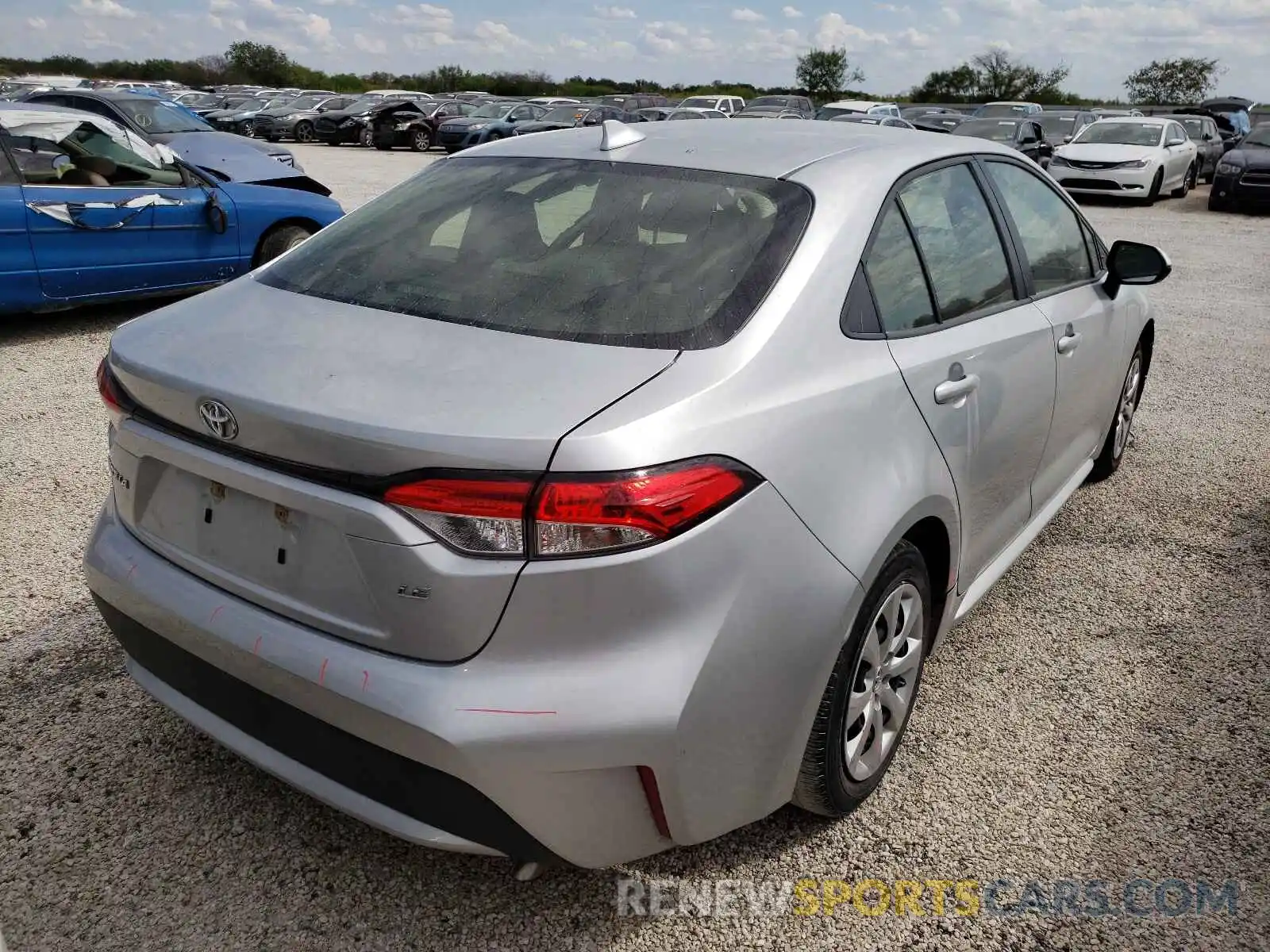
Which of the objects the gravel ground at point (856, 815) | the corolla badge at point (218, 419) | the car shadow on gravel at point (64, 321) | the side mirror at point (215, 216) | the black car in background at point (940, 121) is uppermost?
the corolla badge at point (218, 419)

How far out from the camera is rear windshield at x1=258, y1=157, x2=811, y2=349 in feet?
6.96

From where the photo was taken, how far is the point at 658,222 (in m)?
2.42

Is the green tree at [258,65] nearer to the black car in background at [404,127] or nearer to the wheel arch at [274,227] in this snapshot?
the black car in background at [404,127]

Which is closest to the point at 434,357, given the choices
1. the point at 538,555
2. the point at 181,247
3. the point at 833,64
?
the point at 538,555

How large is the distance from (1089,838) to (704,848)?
0.95 meters

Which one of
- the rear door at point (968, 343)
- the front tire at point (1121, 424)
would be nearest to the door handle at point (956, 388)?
the rear door at point (968, 343)

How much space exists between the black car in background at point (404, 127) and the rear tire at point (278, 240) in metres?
21.1

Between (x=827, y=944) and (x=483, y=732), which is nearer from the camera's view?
(x=483, y=732)

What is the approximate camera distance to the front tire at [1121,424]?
4527mm

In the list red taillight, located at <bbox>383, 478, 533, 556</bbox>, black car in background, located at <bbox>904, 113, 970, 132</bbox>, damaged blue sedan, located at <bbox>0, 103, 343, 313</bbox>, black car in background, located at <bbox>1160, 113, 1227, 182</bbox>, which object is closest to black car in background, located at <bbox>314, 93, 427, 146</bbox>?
black car in background, located at <bbox>904, 113, 970, 132</bbox>

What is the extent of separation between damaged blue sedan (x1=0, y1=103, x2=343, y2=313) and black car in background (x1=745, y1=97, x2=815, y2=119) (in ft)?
87.5

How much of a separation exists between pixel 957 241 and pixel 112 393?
7.33ft

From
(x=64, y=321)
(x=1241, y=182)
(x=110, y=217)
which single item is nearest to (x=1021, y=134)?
(x=1241, y=182)

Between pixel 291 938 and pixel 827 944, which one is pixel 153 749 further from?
pixel 827 944
